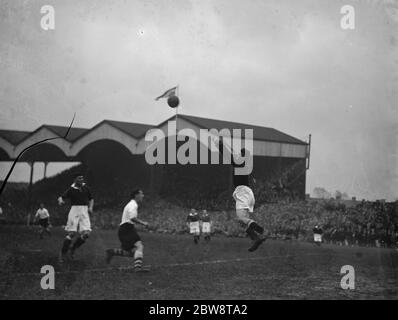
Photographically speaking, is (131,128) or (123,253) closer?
(123,253)

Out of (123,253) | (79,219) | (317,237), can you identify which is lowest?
(317,237)

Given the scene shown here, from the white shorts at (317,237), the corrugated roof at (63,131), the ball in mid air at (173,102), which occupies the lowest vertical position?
the white shorts at (317,237)

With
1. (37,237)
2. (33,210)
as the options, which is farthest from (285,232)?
(33,210)

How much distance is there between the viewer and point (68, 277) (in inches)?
341

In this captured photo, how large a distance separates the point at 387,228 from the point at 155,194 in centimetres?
1172

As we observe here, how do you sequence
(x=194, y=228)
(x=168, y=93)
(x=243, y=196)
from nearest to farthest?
→ (x=243, y=196) → (x=194, y=228) → (x=168, y=93)

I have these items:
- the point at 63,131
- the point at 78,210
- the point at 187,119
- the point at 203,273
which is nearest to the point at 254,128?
the point at 187,119

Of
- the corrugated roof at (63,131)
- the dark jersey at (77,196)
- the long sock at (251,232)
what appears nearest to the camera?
the long sock at (251,232)

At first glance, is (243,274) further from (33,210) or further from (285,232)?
(33,210)

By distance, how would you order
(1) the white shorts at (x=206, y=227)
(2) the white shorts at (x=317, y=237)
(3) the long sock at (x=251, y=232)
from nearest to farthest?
1. (3) the long sock at (x=251, y=232)
2. (2) the white shorts at (x=317, y=237)
3. (1) the white shorts at (x=206, y=227)

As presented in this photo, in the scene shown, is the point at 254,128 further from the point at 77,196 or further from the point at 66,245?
the point at 66,245

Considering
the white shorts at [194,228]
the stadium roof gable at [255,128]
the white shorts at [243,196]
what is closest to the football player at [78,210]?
the white shorts at [243,196]

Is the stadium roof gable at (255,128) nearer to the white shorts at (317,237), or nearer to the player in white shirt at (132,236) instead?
the white shorts at (317,237)

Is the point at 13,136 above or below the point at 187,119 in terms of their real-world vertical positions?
below
